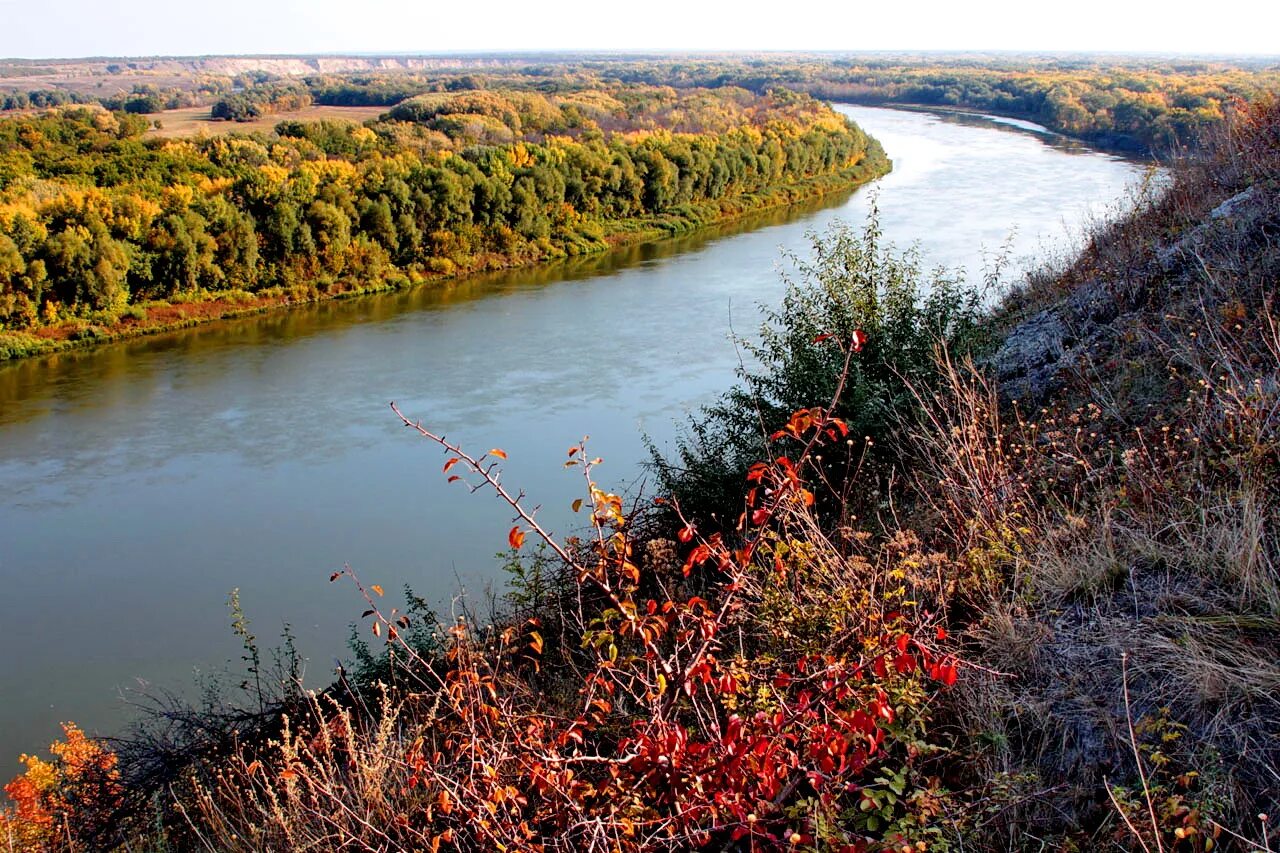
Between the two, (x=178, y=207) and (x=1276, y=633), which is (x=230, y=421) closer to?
(x=178, y=207)

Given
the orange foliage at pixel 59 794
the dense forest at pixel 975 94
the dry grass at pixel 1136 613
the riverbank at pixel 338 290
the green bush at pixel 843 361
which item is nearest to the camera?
the dry grass at pixel 1136 613

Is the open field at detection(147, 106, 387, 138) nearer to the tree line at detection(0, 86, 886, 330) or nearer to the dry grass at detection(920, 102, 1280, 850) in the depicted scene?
the tree line at detection(0, 86, 886, 330)

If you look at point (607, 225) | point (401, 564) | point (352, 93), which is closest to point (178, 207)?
point (607, 225)

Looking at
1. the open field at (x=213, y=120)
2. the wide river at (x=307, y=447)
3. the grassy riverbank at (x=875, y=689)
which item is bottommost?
the wide river at (x=307, y=447)

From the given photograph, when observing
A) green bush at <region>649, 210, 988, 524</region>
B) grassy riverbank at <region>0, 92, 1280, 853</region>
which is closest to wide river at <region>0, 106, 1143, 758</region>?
grassy riverbank at <region>0, 92, 1280, 853</region>

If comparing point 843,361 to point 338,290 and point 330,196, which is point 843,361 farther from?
point 330,196

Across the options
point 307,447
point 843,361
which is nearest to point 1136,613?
point 843,361

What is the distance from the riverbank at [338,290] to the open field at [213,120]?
11.3 meters

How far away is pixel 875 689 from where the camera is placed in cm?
242

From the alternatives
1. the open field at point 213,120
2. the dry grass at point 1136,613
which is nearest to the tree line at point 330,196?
the open field at point 213,120

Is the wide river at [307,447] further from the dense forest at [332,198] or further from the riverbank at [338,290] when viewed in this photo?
the dense forest at [332,198]

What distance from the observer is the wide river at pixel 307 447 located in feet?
25.1

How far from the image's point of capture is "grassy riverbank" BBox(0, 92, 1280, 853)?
2184 millimetres

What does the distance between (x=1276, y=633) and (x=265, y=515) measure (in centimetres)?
898
